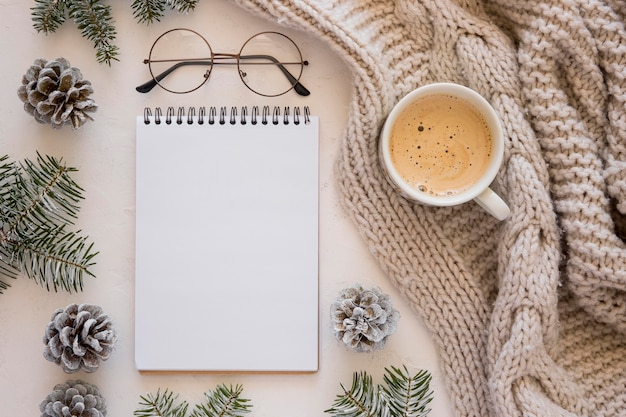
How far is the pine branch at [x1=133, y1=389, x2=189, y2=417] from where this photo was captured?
2.61 ft

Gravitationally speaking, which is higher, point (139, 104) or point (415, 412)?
point (139, 104)

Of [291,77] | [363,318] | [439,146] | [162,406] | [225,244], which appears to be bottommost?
[162,406]

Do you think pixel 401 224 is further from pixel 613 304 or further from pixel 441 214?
pixel 613 304

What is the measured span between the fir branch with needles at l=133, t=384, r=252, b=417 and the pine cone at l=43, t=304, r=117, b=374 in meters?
0.09

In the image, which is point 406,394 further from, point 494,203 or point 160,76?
point 160,76

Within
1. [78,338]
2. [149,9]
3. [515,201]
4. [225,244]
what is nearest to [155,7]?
[149,9]

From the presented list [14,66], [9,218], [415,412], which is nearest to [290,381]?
[415,412]

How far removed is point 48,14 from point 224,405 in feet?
1.96

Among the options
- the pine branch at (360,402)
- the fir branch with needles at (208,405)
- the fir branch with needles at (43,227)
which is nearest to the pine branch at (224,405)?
the fir branch with needles at (208,405)

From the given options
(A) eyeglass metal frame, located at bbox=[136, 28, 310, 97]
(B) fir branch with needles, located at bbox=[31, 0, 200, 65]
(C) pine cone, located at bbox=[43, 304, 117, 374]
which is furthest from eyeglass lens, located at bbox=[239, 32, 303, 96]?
(C) pine cone, located at bbox=[43, 304, 117, 374]

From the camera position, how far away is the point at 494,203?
0.77 metres

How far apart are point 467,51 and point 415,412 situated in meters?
0.50

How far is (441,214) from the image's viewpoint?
0.84 m

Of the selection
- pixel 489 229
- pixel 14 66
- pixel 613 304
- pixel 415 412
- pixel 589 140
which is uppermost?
pixel 14 66
